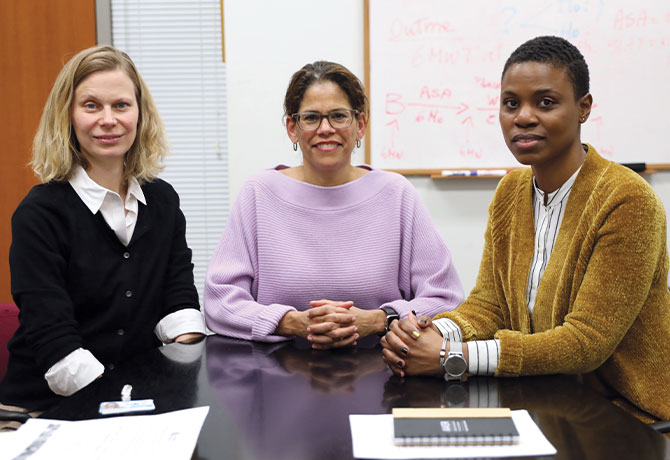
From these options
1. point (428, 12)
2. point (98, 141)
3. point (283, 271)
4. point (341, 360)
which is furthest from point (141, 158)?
point (428, 12)

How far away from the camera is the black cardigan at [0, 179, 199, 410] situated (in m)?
1.49

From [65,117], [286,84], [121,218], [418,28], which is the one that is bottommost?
[121,218]

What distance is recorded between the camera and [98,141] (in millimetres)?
1654

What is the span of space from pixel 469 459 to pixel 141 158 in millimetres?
1346

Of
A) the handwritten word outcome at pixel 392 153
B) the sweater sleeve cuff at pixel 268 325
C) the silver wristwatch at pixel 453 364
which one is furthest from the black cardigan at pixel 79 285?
the handwritten word outcome at pixel 392 153

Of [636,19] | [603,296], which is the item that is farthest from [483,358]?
[636,19]

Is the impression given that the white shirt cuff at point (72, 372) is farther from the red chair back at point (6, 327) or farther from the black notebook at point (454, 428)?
the black notebook at point (454, 428)

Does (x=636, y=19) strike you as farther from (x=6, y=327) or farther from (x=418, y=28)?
(x=6, y=327)

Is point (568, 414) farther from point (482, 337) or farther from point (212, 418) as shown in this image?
point (212, 418)

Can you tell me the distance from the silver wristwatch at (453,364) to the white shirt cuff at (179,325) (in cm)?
76

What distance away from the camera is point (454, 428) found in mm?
896

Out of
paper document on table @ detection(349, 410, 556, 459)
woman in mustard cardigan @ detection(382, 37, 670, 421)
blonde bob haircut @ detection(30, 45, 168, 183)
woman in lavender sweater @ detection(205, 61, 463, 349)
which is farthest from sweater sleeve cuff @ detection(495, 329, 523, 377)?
blonde bob haircut @ detection(30, 45, 168, 183)

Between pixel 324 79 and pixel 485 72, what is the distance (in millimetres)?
1211

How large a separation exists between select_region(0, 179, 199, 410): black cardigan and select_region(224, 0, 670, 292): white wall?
1.18m
